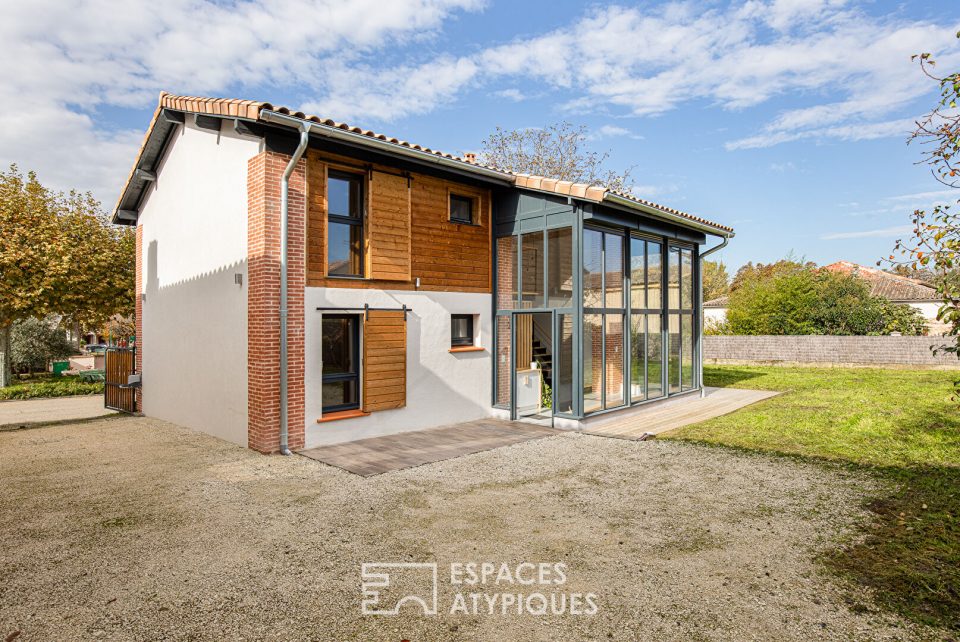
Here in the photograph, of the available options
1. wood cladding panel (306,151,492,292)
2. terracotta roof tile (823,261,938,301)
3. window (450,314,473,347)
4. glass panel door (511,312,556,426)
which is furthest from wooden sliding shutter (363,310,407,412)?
terracotta roof tile (823,261,938,301)

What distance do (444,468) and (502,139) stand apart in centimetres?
2252

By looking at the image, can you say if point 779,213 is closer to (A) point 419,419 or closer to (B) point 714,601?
(A) point 419,419

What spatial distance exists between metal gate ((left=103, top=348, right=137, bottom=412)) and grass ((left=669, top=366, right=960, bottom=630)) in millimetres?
11975

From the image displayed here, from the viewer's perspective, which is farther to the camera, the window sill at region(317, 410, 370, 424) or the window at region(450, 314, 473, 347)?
the window at region(450, 314, 473, 347)

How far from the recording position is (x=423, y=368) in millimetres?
9078

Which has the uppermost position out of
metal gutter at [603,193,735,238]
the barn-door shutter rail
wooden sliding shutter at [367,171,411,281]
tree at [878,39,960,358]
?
metal gutter at [603,193,735,238]

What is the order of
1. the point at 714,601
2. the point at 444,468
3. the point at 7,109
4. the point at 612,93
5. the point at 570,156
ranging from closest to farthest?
the point at 714,601
the point at 444,468
the point at 612,93
the point at 7,109
the point at 570,156

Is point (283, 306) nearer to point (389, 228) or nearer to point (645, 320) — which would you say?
point (389, 228)

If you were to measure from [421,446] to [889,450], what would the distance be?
6854 mm

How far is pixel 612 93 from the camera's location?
12.3 metres

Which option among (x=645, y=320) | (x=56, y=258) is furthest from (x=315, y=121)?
(x=56, y=258)

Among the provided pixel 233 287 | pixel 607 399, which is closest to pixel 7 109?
pixel 233 287

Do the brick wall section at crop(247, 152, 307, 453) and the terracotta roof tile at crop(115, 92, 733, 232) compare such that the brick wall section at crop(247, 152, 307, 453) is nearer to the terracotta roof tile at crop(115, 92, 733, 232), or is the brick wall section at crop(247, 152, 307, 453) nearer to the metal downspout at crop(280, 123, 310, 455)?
the metal downspout at crop(280, 123, 310, 455)

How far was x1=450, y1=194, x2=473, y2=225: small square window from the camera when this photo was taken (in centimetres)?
986
